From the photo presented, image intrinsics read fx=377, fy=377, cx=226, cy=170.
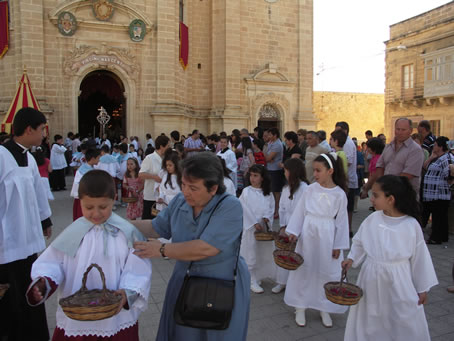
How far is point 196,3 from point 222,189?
17.9 m

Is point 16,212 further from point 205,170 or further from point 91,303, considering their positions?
point 205,170

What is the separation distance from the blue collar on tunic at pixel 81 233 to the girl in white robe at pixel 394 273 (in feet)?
5.88

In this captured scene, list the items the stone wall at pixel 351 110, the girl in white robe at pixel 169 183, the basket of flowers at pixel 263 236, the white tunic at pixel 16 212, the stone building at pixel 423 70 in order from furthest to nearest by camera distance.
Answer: the stone wall at pixel 351 110, the stone building at pixel 423 70, the girl in white robe at pixel 169 183, the basket of flowers at pixel 263 236, the white tunic at pixel 16 212

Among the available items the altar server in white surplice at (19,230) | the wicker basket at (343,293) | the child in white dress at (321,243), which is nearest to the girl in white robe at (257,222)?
the child in white dress at (321,243)

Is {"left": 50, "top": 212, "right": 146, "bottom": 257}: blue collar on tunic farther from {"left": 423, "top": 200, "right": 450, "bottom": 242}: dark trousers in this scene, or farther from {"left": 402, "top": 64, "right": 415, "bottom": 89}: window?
{"left": 402, "top": 64, "right": 415, "bottom": 89}: window

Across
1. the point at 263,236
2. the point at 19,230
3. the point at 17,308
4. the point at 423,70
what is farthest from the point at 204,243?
the point at 423,70

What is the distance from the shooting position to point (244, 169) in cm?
927

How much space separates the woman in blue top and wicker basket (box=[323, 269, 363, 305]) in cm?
90

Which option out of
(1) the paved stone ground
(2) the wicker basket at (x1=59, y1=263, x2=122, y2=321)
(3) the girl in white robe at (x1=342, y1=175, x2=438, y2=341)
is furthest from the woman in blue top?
(1) the paved stone ground

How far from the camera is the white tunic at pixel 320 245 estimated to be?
3859 millimetres

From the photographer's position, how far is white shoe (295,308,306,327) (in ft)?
12.5

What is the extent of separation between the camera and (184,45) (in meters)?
17.1

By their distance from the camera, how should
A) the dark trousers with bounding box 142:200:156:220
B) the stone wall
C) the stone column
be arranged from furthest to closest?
the stone wall
the stone column
the dark trousers with bounding box 142:200:156:220

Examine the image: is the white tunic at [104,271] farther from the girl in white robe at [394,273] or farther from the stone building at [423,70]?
the stone building at [423,70]
